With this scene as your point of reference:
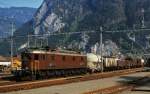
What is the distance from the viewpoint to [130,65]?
120 metres

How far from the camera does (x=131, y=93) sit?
31984 mm

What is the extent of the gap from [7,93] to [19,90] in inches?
123

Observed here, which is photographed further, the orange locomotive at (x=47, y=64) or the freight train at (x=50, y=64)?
the orange locomotive at (x=47, y=64)

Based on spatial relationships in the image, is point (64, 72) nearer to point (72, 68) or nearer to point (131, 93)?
point (72, 68)

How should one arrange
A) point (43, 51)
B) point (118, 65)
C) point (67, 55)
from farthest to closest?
1. point (118, 65)
2. point (67, 55)
3. point (43, 51)

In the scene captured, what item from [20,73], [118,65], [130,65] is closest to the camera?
[20,73]

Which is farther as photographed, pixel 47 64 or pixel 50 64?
pixel 50 64

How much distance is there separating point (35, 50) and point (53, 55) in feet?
13.1

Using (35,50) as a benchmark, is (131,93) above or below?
below

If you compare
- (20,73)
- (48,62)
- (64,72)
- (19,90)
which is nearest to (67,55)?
(64,72)

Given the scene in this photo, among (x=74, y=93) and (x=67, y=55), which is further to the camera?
(x=67, y=55)

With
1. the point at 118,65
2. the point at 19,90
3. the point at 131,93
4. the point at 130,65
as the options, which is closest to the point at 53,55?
the point at 19,90

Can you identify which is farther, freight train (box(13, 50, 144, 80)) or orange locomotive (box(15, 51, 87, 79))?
orange locomotive (box(15, 51, 87, 79))

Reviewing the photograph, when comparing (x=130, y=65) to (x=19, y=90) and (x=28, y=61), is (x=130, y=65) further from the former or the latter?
(x=19, y=90)
